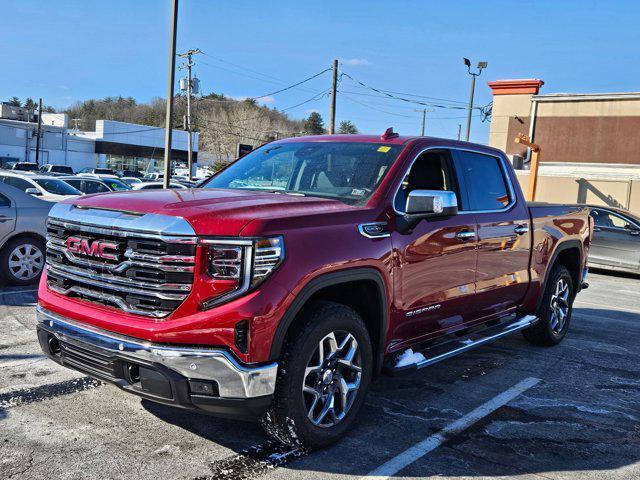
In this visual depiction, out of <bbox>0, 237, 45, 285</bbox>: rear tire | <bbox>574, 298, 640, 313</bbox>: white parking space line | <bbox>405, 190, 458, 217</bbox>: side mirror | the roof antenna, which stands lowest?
<bbox>574, 298, 640, 313</bbox>: white parking space line

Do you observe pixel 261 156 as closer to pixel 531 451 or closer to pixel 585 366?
pixel 531 451

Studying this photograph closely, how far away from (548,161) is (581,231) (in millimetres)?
21231

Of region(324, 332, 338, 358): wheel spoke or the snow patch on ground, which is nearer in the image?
region(324, 332, 338, 358): wheel spoke

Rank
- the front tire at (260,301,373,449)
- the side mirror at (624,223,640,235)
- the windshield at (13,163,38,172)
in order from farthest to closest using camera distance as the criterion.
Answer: the windshield at (13,163,38,172) → the side mirror at (624,223,640,235) → the front tire at (260,301,373,449)

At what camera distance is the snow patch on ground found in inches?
161

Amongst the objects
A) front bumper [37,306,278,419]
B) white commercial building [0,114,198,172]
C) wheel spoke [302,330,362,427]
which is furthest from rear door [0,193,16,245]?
white commercial building [0,114,198,172]

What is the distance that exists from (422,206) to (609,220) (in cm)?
1135

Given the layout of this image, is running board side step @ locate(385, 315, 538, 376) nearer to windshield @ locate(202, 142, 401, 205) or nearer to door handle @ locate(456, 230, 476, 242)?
door handle @ locate(456, 230, 476, 242)

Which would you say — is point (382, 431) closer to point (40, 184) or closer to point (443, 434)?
point (443, 434)

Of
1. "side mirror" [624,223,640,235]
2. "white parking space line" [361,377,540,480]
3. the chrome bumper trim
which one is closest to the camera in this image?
the chrome bumper trim

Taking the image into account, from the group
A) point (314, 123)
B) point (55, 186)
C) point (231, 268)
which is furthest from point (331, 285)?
point (314, 123)

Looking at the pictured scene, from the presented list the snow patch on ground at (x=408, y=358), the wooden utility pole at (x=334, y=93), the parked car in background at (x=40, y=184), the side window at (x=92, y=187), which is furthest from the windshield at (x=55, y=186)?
the wooden utility pole at (x=334, y=93)

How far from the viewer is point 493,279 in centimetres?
515

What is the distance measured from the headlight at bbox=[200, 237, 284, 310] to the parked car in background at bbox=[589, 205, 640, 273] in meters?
12.2
